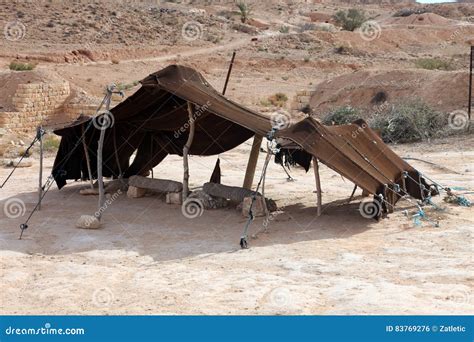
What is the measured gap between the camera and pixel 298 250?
9898 millimetres

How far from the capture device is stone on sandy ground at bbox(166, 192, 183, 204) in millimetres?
13234

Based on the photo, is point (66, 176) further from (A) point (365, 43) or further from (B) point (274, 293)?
(A) point (365, 43)

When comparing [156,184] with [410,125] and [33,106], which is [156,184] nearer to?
[410,125]

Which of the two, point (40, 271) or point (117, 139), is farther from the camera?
point (117, 139)

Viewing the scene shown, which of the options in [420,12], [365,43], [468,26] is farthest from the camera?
[420,12]

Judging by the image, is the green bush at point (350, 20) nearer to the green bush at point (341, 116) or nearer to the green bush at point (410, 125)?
the green bush at point (341, 116)

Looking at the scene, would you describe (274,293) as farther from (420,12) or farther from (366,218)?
(420,12)

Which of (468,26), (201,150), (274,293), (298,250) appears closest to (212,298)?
(274,293)

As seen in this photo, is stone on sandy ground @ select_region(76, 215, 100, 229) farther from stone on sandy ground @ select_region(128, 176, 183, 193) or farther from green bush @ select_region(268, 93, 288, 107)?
green bush @ select_region(268, 93, 288, 107)

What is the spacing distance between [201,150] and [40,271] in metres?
5.46

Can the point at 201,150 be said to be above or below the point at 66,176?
above

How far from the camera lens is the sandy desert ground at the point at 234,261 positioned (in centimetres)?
772

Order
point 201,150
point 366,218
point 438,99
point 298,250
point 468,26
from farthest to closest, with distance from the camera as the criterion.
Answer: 1. point 468,26
2. point 438,99
3. point 201,150
4. point 366,218
5. point 298,250

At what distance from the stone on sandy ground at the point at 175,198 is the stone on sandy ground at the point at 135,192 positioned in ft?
2.81
